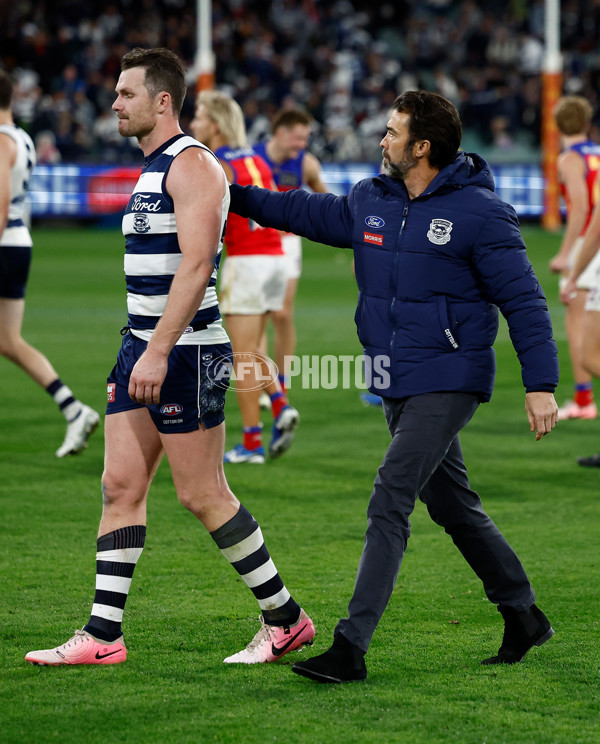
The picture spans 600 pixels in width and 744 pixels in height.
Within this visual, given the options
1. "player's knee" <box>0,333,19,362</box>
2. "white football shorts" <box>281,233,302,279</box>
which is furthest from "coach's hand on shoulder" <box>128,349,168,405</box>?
"white football shorts" <box>281,233,302,279</box>

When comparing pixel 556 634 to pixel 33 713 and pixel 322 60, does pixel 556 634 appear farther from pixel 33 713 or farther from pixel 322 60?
pixel 322 60

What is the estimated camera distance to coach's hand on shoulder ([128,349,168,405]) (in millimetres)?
4176

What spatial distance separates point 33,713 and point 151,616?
1.09 metres

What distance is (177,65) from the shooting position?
4414mm

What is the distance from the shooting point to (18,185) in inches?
317

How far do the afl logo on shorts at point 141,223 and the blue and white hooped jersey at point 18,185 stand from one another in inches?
149

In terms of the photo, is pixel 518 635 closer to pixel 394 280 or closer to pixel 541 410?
pixel 541 410

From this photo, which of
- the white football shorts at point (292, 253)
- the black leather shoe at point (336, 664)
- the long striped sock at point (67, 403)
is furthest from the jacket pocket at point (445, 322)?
the white football shorts at point (292, 253)

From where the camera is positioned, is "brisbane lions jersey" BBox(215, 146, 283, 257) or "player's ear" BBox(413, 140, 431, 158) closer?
"player's ear" BBox(413, 140, 431, 158)

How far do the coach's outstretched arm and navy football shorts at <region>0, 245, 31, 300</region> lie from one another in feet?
12.0

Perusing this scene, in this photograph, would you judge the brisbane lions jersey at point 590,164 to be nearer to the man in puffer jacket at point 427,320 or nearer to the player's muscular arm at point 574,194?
the player's muscular arm at point 574,194

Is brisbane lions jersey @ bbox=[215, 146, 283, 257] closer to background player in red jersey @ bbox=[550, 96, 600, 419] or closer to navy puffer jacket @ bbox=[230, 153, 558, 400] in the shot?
background player in red jersey @ bbox=[550, 96, 600, 419]

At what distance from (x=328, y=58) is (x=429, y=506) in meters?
28.8

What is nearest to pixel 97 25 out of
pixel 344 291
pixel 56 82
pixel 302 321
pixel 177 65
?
pixel 56 82
